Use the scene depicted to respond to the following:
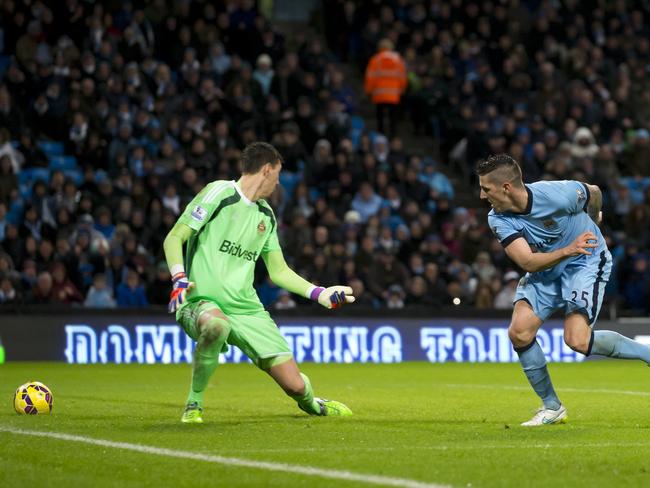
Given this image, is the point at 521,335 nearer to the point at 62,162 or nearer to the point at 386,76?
the point at 62,162

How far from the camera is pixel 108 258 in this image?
70.5 feet

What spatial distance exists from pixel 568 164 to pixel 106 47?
9.01 m

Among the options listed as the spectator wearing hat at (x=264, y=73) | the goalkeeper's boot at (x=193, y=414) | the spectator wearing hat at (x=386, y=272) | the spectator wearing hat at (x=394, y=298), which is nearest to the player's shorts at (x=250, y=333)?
the goalkeeper's boot at (x=193, y=414)

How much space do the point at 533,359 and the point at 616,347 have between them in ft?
2.08

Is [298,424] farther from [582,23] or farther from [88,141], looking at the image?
[582,23]

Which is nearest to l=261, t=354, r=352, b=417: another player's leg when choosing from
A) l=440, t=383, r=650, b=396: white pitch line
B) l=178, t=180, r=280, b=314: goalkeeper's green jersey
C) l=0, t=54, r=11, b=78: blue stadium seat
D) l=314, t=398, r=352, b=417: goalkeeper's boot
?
l=314, t=398, r=352, b=417: goalkeeper's boot

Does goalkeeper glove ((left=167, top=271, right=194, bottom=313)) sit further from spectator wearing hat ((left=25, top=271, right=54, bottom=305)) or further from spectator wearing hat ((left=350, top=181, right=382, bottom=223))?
spectator wearing hat ((left=350, top=181, right=382, bottom=223))

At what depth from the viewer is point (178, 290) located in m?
9.32

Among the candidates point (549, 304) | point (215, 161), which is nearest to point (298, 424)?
point (549, 304)

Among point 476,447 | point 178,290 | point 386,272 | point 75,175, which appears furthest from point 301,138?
point 476,447

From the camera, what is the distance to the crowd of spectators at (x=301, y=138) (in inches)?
859

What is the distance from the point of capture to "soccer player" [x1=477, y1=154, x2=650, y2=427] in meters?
9.70

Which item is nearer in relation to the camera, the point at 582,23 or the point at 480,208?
the point at 480,208

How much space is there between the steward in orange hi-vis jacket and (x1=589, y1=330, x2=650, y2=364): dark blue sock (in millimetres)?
16886
